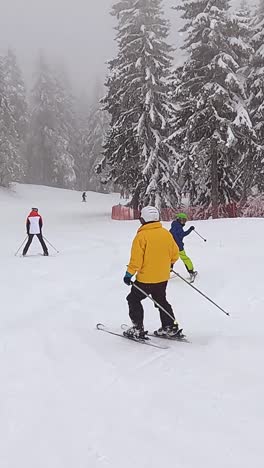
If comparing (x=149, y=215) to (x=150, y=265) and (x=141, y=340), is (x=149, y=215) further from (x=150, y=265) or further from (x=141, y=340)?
(x=141, y=340)

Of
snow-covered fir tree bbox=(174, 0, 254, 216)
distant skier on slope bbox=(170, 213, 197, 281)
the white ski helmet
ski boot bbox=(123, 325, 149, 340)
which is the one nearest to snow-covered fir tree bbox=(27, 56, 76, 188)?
snow-covered fir tree bbox=(174, 0, 254, 216)

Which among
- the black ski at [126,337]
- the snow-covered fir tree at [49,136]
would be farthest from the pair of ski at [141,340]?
the snow-covered fir tree at [49,136]

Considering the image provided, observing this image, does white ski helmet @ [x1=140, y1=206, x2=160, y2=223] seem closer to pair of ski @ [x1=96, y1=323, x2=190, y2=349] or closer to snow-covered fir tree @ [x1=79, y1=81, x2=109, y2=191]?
pair of ski @ [x1=96, y1=323, x2=190, y2=349]

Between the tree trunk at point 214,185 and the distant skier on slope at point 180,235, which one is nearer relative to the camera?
the distant skier on slope at point 180,235

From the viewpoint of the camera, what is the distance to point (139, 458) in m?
3.61

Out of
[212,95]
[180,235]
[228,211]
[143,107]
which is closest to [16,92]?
[143,107]

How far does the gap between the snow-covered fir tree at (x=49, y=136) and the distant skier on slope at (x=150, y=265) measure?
5582cm

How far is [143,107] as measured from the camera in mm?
26062

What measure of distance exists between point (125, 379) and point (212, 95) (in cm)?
1893

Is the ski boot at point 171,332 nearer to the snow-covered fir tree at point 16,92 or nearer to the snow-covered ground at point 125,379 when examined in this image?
the snow-covered ground at point 125,379

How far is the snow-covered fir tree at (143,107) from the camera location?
2595cm

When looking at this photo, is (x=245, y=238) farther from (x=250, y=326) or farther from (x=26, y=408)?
(x=26, y=408)

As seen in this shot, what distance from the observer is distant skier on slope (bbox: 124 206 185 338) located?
625 centimetres

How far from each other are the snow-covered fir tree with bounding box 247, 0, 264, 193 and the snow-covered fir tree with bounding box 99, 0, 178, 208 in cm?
443
